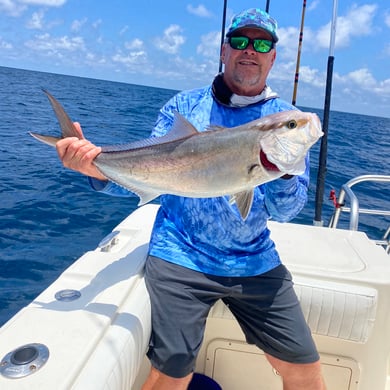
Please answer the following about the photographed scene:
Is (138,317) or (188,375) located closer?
(138,317)

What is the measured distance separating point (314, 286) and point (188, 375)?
978 mm

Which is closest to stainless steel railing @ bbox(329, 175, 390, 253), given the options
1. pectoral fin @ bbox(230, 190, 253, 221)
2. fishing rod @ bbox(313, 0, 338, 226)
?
fishing rod @ bbox(313, 0, 338, 226)

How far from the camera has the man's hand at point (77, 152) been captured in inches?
85.5

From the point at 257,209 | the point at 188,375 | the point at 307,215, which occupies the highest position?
the point at 257,209

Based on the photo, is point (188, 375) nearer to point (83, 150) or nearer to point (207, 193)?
point (207, 193)

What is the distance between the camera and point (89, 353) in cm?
175

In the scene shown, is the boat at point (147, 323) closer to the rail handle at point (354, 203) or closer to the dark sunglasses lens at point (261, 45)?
the rail handle at point (354, 203)

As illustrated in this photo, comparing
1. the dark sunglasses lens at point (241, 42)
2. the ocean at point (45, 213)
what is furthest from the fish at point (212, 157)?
the ocean at point (45, 213)

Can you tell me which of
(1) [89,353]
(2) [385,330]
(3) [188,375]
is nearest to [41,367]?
(1) [89,353]

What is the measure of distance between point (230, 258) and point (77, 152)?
109 centimetres

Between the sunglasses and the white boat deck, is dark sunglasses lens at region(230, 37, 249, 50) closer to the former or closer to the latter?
the sunglasses

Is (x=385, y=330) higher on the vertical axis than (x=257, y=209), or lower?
lower

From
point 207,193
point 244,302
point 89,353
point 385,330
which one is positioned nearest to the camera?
point 89,353

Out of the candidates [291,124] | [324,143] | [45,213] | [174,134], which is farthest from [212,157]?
[45,213]
